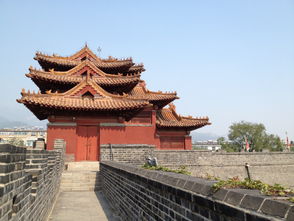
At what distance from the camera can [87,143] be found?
14.8m

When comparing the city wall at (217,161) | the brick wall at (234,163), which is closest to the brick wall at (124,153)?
the city wall at (217,161)

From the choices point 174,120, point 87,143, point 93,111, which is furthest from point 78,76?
point 174,120

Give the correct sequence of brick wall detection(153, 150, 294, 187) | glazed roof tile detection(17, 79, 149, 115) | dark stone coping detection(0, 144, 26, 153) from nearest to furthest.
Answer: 1. dark stone coping detection(0, 144, 26, 153)
2. glazed roof tile detection(17, 79, 149, 115)
3. brick wall detection(153, 150, 294, 187)

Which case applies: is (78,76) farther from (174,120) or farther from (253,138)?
(253,138)

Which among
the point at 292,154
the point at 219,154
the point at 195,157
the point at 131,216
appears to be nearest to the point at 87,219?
the point at 131,216

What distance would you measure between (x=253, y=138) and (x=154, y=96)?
37.2 m

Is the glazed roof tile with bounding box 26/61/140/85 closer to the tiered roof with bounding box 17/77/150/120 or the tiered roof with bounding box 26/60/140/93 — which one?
the tiered roof with bounding box 26/60/140/93

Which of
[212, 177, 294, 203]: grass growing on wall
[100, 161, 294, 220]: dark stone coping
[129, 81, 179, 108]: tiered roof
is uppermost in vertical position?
[129, 81, 179, 108]: tiered roof

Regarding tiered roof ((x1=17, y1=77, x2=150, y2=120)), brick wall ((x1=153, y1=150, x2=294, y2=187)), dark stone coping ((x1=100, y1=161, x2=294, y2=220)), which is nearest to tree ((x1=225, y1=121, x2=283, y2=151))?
brick wall ((x1=153, y1=150, x2=294, y2=187))

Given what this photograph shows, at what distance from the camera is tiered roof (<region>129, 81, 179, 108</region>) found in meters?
18.7

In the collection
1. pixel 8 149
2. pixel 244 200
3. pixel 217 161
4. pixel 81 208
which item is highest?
pixel 8 149

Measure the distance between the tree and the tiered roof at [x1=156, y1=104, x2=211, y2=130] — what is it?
102 ft

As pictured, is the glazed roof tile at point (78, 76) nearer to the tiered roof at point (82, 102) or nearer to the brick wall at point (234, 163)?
the tiered roof at point (82, 102)

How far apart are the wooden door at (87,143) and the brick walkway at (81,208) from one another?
4334 millimetres
